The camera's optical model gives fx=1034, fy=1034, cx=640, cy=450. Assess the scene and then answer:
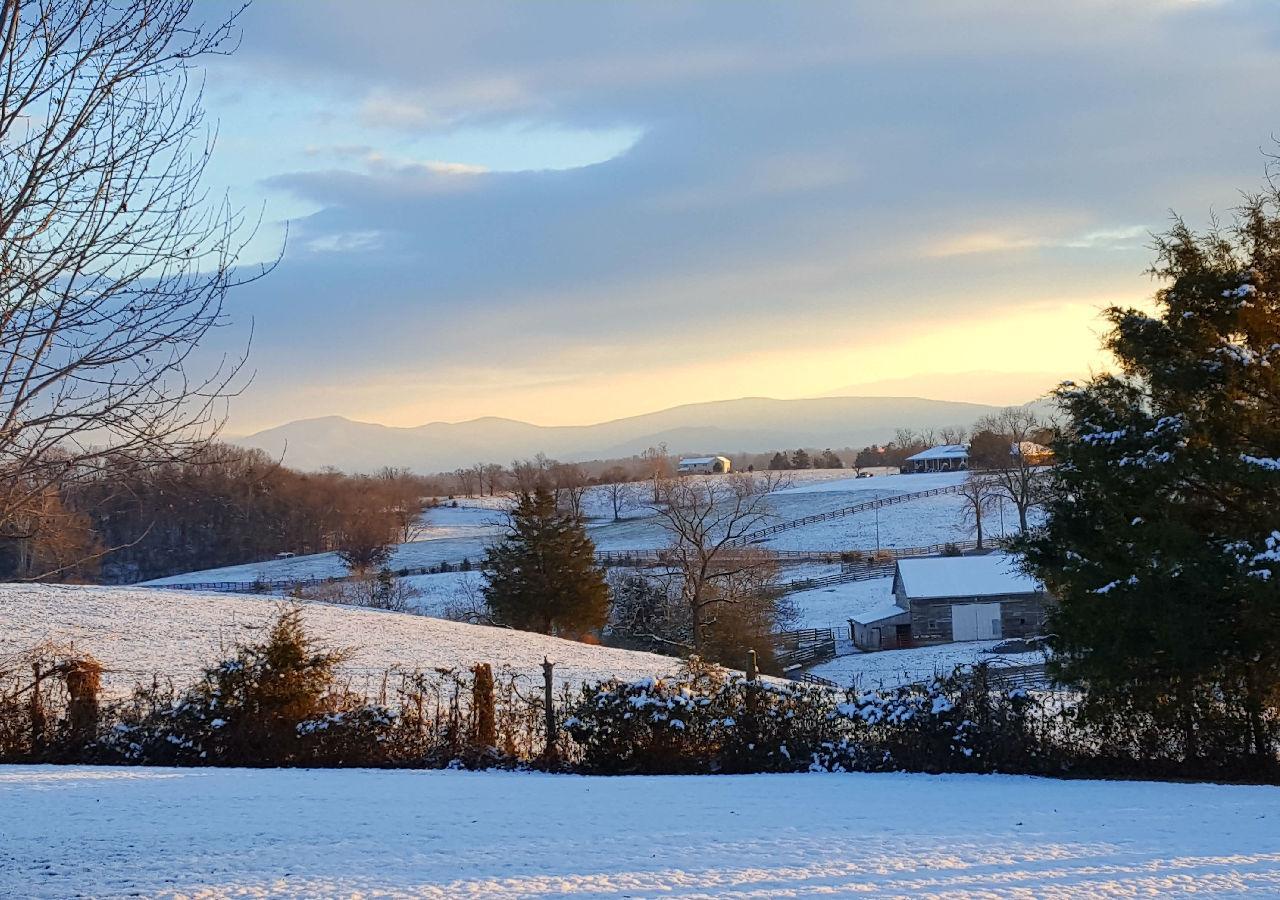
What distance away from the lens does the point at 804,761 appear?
44.1 feet

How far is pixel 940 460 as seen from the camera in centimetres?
11106

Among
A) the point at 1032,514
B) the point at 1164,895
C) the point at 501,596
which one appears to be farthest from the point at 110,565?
the point at 1164,895

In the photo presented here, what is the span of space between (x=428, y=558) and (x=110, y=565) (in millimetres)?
20305

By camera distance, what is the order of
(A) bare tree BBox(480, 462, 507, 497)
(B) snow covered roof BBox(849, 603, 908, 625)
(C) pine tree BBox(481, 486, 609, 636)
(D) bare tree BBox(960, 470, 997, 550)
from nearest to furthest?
(C) pine tree BBox(481, 486, 609, 636), (B) snow covered roof BBox(849, 603, 908, 625), (D) bare tree BBox(960, 470, 997, 550), (A) bare tree BBox(480, 462, 507, 497)

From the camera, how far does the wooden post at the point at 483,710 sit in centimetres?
1373

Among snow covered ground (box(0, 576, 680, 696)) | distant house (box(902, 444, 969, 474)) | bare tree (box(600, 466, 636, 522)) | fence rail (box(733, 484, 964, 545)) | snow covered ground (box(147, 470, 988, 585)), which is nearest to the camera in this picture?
snow covered ground (box(0, 576, 680, 696))

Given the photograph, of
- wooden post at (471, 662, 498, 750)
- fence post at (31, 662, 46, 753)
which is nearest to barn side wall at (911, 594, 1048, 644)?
wooden post at (471, 662, 498, 750)

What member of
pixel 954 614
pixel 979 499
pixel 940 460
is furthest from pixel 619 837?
pixel 940 460

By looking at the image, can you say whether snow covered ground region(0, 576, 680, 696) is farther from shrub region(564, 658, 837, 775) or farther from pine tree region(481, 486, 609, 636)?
shrub region(564, 658, 837, 775)

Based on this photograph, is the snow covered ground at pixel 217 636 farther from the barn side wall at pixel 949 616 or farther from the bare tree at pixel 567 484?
the bare tree at pixel 567 484

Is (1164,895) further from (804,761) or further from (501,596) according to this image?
(501,596)

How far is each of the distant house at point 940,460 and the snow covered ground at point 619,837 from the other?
328ft

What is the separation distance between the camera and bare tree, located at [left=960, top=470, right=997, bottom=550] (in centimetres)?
6209

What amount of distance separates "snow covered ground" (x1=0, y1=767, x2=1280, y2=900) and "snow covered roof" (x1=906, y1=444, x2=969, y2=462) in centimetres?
10282
